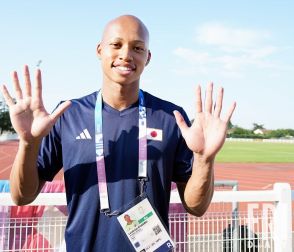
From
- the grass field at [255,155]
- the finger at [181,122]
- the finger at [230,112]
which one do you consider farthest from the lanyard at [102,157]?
the grass field at [255,155]

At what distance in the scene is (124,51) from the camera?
1.84m

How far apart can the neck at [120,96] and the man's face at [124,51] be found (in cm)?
4

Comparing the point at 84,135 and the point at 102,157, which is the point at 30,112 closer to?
the point at 84,135

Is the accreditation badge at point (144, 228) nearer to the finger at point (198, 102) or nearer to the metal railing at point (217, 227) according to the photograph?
the finger at point (198, 102)

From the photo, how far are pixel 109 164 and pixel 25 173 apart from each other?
36 centimetres

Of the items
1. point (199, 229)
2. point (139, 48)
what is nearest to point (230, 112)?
point (139, 48)

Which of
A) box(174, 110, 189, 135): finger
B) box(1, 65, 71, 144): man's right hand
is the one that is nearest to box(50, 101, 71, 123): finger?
box(1, 65, 71, 144): man's right hand

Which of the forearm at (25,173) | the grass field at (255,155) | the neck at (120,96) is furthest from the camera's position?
the grass field at (255,155)

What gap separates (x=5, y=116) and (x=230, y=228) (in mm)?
72604

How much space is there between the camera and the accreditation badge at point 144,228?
1.80m

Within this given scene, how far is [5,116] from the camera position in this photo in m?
71.4

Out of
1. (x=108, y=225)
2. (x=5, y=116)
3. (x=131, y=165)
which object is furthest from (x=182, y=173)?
(x=5, y=116)

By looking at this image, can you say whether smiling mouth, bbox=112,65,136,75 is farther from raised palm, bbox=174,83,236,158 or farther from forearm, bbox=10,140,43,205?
forearm, bbox=10,140,43,205

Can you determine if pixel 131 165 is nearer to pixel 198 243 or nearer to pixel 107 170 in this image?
pixel 107 170
